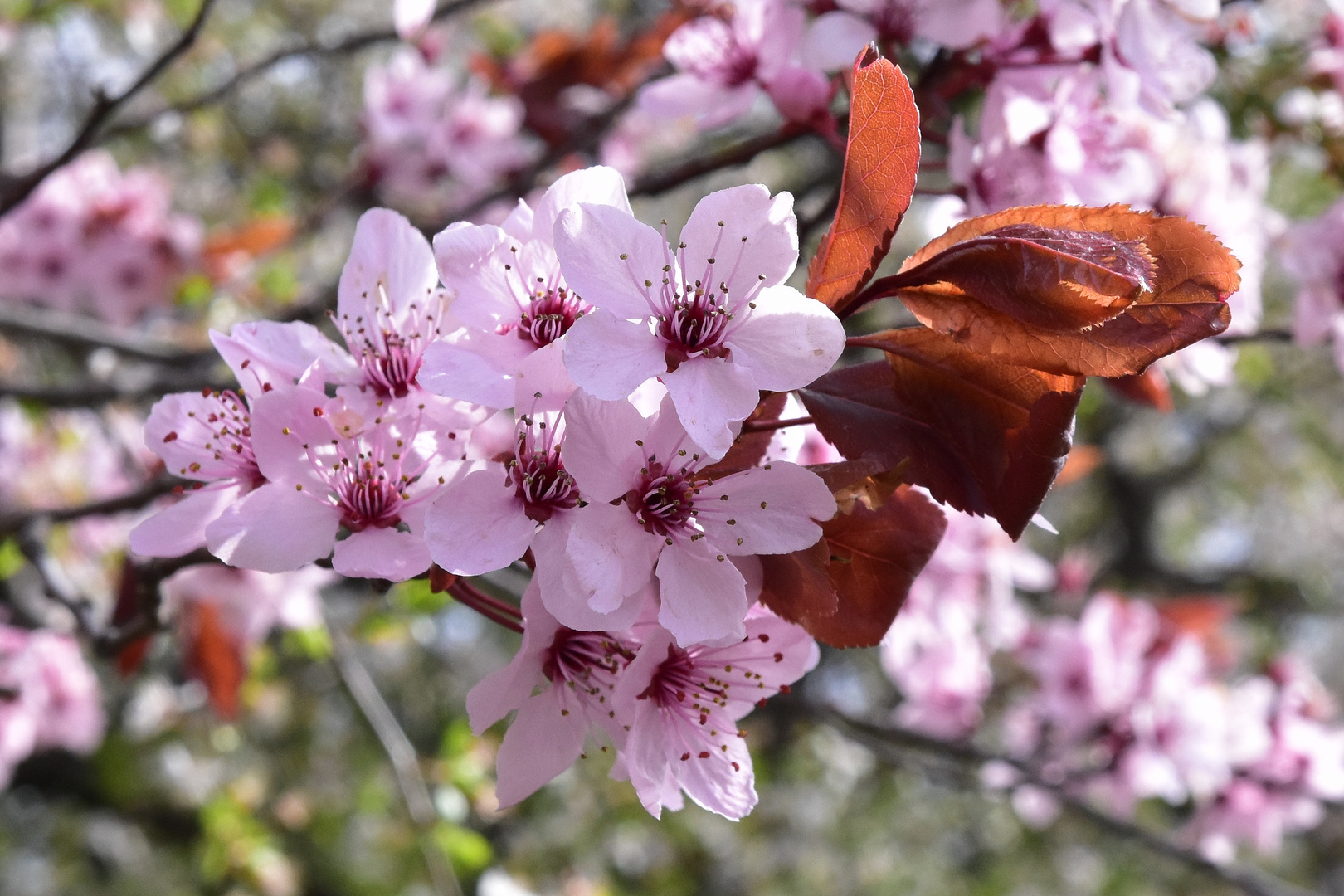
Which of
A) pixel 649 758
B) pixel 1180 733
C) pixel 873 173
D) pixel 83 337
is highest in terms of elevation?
pixel 873 173

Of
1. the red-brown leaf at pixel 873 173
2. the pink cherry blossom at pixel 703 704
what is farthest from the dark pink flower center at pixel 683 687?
the red-brown leaf at pixel 873 173

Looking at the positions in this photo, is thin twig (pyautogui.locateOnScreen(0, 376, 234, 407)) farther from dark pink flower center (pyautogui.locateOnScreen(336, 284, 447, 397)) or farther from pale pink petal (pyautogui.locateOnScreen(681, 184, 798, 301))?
pale pink petal (pyautogui.locateOnScreen(681, 184, 798, 301))

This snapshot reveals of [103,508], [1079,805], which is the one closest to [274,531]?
[103,508]

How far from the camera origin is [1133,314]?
2.16 feet

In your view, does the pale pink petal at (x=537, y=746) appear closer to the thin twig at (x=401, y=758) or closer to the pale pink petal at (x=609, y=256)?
the pale pink petal at (x=609, y=256)

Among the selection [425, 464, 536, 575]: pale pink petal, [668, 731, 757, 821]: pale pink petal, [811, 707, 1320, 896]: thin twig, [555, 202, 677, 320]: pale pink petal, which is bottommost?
[811, 707, 1320, 896]: thin twig

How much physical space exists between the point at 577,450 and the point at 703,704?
0.87 feet

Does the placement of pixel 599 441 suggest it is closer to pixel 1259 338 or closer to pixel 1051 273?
pixel 1051 273

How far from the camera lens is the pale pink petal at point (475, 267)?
0.75 meters

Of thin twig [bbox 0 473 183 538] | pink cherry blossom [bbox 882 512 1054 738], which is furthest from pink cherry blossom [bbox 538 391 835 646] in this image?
pink cherry blossom [bbox 882 512 1054 738]

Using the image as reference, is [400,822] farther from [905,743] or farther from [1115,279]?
[1115,279]

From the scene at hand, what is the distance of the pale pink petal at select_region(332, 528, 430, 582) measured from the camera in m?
0.69

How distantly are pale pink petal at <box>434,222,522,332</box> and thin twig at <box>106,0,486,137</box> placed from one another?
109 cm

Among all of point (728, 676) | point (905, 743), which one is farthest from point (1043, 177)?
point (905, 743)
